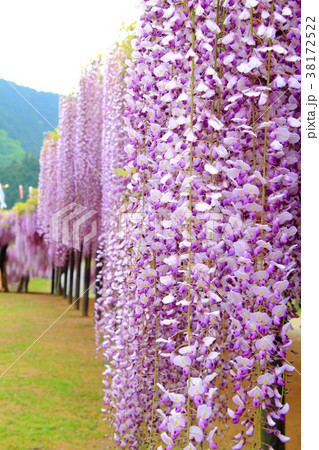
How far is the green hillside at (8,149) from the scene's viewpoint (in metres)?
3.11

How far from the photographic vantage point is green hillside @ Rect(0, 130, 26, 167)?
10.2 feet

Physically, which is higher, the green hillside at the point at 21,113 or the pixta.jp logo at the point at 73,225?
the green hillside at the point at 21,113

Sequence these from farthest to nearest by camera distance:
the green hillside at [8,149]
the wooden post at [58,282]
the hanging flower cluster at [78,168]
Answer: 1. the hanging flower cluster at [78,168]
2. the wooden post at [58,282]
3. the green hillside at [8,149]

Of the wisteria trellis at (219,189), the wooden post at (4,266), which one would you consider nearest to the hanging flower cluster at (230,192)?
the wisteria trellis at (219,189)

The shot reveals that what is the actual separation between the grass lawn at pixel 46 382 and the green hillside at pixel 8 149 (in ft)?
Answer: 3.36

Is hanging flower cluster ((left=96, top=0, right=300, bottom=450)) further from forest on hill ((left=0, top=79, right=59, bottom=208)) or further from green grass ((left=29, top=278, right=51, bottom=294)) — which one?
green grass ((left=29, top=278, right=51, bottom=294))

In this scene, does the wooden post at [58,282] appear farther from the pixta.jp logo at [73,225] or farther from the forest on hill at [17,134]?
the forest on hill at [17,134]

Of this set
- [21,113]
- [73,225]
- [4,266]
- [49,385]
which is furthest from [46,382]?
[21,113]

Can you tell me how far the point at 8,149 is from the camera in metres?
3.14

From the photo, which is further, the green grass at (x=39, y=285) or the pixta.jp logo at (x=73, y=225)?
the pixta.jp logo at (x=73, y=225)

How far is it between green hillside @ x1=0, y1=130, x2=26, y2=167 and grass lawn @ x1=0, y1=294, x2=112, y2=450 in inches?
40.3

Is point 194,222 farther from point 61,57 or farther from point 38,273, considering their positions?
point 38,273

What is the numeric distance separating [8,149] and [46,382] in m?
1.95
